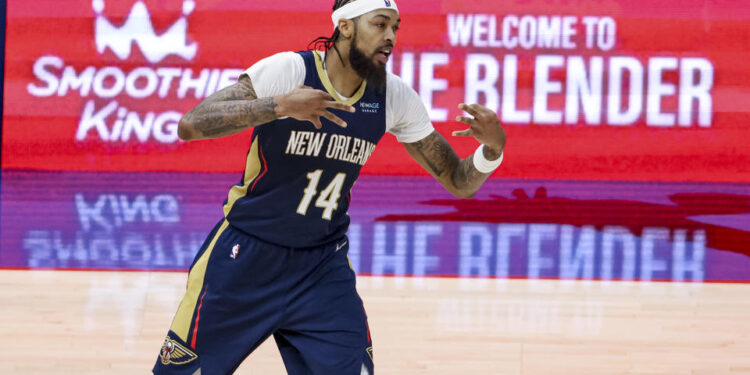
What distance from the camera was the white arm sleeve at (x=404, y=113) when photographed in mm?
2818

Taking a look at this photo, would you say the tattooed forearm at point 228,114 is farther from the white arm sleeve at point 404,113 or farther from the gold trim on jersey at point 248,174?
the white arm sleeve at point 404,113

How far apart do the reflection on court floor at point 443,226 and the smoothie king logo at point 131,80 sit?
0.32 meters

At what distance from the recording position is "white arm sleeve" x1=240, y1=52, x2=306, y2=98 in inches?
103

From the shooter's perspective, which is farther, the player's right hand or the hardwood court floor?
the hardwood court floor

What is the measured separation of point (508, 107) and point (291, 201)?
4.48 m

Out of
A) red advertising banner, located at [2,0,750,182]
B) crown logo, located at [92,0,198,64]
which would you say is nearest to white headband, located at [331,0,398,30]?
red advertising banner, located at [2,0,750,182]

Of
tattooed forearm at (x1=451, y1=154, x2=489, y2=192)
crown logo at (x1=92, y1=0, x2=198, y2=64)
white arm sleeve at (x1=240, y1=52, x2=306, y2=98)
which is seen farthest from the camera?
crown logo at (x1=92, y1=0, x2=198, y2=64)

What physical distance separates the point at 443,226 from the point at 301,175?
3.66 meters

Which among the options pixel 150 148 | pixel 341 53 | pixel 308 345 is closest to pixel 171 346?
pixel 308 345

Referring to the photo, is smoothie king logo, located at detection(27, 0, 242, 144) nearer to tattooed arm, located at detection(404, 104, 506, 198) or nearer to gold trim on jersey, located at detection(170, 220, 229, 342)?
tattooed arm, located at detection(404, 104, 506, 198)

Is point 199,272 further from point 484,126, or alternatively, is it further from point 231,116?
point 484,126

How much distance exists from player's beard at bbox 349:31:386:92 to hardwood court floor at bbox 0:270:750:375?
150cm

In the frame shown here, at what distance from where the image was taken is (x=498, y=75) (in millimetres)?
6988

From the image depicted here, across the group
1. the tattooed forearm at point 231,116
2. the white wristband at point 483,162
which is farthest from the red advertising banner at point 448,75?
the tattooed forearm at point 231,116
